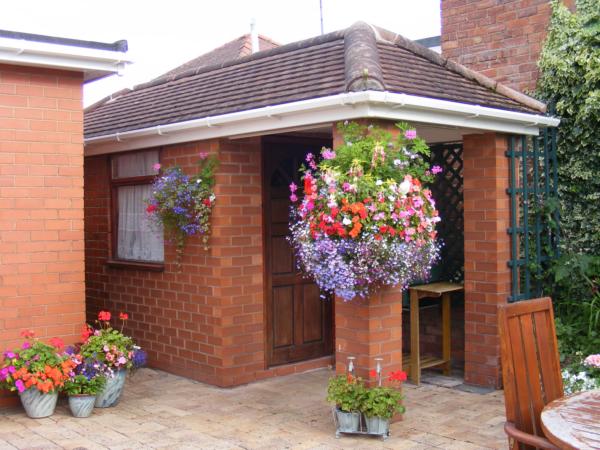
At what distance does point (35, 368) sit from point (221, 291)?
1.85m

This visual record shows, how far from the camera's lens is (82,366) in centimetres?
591

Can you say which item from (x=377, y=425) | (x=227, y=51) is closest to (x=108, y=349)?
(x=377, y=425)

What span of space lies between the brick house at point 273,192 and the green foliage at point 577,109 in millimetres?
320

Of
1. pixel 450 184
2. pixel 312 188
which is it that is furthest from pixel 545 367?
pixel 450 184

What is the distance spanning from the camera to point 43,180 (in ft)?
20.0

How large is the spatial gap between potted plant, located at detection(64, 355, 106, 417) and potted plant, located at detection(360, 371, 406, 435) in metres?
2.27

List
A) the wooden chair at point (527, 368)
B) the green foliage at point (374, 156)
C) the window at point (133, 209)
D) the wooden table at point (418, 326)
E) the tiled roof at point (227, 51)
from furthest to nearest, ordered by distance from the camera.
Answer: the tiled roof at point (227, 51), the window at point (133, 209), the wooden table at point (418, 326), the green foliage at point (374, 156), the wooden chair at point (527, 368)

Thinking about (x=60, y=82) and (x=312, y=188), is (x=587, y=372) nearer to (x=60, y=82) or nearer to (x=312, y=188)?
(x=312, y=188)

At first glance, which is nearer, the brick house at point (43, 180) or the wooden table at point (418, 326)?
the brick house at point (43, 180)

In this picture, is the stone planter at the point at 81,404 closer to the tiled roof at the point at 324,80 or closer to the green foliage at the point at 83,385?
the green foliage at the point at 83,385

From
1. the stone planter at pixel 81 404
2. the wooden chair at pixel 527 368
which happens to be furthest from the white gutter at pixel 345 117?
the stone planter at pixel 81 404

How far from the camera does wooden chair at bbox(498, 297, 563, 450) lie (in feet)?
10.7

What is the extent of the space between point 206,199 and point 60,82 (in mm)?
1687

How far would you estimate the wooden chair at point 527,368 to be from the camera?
10.7ft
